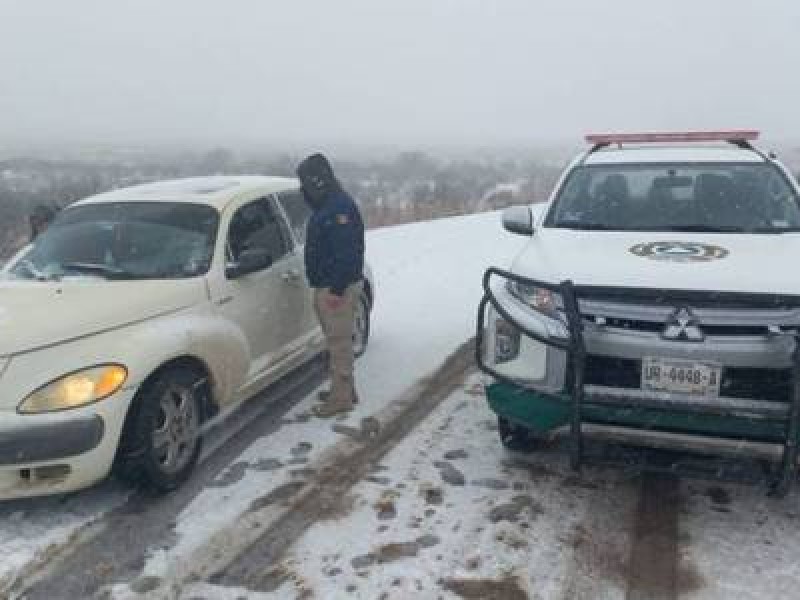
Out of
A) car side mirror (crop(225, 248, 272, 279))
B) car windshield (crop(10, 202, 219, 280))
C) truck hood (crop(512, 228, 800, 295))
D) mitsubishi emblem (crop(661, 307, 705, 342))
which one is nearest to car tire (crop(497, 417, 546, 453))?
truck hood (crop(512, 228, 800, 295))

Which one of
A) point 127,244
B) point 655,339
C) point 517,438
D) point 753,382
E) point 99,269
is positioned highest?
point 127,244

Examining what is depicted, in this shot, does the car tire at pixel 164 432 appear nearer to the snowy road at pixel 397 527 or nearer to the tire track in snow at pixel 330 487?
the snowy road at pixel 397 527

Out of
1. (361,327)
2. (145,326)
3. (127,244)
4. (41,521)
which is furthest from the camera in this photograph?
(361,327)

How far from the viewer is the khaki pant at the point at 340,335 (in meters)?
5.39

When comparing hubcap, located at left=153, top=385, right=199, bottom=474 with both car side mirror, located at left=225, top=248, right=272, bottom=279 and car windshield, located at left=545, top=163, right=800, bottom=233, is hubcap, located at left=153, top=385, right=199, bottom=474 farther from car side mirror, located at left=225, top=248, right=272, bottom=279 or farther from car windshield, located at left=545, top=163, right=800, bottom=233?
car windshield, located at left=545, top=163, right=800, bottom=233

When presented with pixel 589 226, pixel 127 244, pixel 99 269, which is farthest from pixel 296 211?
pixel 589 226

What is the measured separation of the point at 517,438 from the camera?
456cm

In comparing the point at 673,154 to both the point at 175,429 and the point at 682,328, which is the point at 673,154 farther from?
the point at 175,429

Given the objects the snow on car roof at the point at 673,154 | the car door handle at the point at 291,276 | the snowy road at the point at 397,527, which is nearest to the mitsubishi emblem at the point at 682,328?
the snowy road at the point at 397,527

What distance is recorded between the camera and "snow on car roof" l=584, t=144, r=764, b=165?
5.57 meters

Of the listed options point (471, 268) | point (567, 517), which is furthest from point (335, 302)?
point (471, 268)

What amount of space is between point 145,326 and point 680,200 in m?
3.38

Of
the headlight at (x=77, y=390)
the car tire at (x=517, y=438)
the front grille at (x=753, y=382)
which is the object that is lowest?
the car tire at (x=517, y=438)

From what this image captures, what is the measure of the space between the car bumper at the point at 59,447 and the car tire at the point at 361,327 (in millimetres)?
2924
